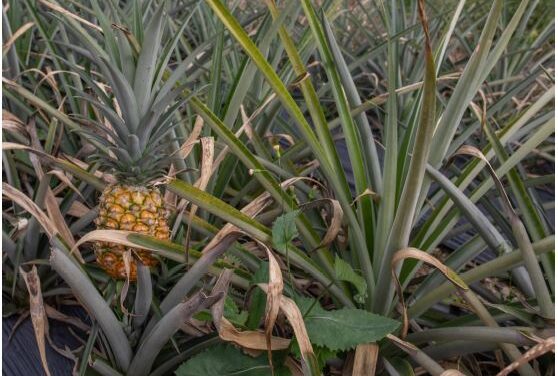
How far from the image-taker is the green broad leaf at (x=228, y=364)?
950 millimetres

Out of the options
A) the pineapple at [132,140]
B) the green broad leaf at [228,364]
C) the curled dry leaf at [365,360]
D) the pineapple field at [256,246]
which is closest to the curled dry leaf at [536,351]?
the pineapple field at [256,246]

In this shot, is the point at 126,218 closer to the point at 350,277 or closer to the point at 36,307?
the point at 36,307

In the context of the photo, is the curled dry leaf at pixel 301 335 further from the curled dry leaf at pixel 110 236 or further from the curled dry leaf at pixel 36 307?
the curled dry leaf at pixel 36 307

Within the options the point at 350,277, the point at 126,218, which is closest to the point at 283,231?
the point at 350,277

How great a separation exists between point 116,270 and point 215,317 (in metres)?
0.22

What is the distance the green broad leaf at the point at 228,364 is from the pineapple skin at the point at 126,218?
0.58 feet

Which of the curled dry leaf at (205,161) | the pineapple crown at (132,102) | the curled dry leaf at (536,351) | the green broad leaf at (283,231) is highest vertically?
the pineapple crown at (132,102)

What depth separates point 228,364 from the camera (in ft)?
3.20

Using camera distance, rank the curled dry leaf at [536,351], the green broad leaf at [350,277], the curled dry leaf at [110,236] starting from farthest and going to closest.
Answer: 1. the green broad leaf at [350,277]
2. the curled dry leaf at [110,236]
3. the curled dry leaf at [536,351]

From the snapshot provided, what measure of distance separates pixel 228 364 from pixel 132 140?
0.38 metres

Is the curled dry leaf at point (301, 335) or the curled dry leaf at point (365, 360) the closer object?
the curled dry leaf at point (301, 335)

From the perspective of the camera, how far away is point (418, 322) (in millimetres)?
1193

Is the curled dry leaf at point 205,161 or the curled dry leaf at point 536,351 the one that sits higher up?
the curled dry leaf at point 205,161

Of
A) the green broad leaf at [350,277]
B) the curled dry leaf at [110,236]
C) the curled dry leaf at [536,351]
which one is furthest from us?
the green broad leaf at [350,277]
